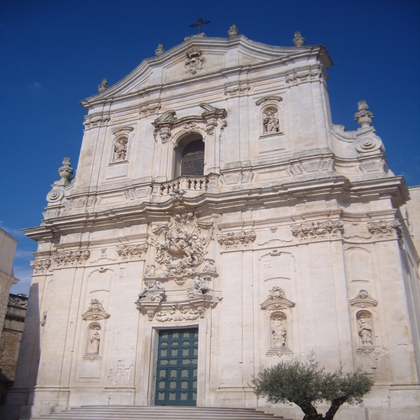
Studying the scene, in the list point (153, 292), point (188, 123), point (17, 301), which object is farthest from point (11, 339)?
point (188, 123)

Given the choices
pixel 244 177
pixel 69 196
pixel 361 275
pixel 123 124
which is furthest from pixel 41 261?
pixel 361 275

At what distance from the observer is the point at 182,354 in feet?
47.2

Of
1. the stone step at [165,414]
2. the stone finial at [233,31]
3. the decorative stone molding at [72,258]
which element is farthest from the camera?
the stone finial at [233,31]

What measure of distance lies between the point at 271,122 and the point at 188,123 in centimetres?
A: 305

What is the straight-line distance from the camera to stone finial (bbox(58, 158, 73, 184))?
19.3m

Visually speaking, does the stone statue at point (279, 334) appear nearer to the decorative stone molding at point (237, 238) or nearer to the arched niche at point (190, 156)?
the decorative stone molding at point (237, 238)

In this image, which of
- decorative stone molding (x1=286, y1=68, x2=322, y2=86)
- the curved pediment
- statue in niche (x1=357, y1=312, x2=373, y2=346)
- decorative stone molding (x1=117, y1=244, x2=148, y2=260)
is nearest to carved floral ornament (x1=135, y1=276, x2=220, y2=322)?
decorative stone molding (x1=117, y1=244, x2=148, y2=260)

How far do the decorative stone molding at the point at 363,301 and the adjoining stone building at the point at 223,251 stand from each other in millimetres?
27

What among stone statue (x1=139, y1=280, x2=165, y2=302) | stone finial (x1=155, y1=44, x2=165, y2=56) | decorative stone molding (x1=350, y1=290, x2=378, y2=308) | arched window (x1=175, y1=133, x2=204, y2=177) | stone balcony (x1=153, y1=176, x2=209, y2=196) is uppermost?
stone finial (x1=155, y1=44, x2=165, y2=56)

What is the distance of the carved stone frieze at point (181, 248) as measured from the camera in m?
15.1

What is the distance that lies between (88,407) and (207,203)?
6863mm

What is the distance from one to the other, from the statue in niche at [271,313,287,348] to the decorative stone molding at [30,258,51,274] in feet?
28.7

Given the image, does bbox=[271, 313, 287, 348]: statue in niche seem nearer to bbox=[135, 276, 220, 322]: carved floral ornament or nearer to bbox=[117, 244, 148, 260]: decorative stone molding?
bbox=[135, 276, 220, 322]: carved floral ornament

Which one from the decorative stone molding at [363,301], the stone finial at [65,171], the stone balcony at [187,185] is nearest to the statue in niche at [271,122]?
the stone balcony at [187,185]
